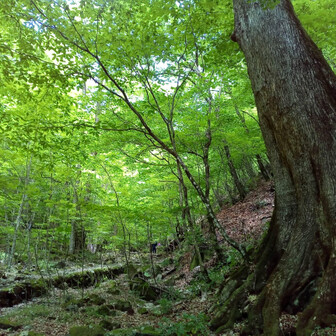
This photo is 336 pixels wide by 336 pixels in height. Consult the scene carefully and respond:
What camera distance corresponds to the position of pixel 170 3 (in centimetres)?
515

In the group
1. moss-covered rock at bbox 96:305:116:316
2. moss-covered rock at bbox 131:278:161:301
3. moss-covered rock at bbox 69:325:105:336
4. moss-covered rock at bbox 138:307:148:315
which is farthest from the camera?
moss-covered rock at bbox 131:278:161:301

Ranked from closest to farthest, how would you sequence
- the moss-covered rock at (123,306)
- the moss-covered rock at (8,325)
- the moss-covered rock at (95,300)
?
the moss-covered rock at (8,325) → the moss-covered rock at (123,306) → the moss-covered rock at (95,300)

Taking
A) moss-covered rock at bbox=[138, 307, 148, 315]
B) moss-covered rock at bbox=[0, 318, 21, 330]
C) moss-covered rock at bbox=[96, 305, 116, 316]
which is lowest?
moss-covered rock at bbox=[138, 307, 148, 315]

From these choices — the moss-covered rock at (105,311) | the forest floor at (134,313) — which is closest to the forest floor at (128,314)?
the forest floor at (134,313)

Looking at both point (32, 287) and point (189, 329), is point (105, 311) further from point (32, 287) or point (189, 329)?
point (32, 287)

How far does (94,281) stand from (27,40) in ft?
30.3

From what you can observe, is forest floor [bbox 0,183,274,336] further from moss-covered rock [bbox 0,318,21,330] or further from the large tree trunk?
the large tree trunk

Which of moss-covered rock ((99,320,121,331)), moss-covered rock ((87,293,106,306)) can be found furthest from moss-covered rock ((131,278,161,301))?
moss-covered rock ((99,320,121,331))

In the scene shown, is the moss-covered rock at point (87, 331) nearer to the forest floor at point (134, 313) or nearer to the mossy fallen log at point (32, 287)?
the forest floor at point (134, 313)

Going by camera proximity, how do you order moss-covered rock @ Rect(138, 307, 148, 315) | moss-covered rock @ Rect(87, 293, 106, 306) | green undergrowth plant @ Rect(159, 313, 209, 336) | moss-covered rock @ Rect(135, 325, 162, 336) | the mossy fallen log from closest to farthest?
green undergrowth plant @ Rect(159, 313, 209, 336) → moss-covered rock @ Rect(135, 325, 162, 336) → moss-covered rock @ Rect(138, 307, 148, 315) → moss-covered rock @ Rect(87, 293, 106, 306) → the mossy fallen log

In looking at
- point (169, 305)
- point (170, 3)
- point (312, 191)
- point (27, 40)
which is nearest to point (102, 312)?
point (169, 305)

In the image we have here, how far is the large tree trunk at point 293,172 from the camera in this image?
279 cm

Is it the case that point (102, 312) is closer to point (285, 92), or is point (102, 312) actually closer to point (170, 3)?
point (285, 92)

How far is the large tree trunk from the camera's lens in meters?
2.79
